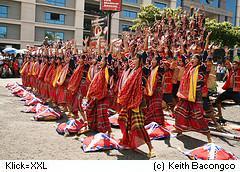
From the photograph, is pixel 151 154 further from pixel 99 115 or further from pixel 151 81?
pixel 151 81

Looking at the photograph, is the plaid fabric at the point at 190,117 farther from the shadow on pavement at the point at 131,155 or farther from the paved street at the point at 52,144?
the shadow on pavement at the point at 131,155

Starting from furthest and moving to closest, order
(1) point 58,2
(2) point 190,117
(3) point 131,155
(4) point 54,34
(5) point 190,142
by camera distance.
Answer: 1. (1) point 58,2
2. (4) point 54,34
3. (5) point 190,142
4. (2) point 190,117
5. (3) point 131,155

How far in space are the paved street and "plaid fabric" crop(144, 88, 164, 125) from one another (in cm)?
68

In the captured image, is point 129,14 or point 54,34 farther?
point 129,14

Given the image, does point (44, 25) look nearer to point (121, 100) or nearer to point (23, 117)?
point (23, 117)

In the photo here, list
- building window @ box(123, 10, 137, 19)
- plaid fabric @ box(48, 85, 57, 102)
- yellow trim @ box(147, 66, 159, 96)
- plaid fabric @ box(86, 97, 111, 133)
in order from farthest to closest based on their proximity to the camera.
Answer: building window @ box(123, 10, 137, 19) < plaid fabric @ box(48, 85, 57, 102) < yellow trim @ box(147, 66, 159, 96) < plaid fabric @ box(86, 97, 111, 133)

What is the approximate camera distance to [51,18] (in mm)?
37375

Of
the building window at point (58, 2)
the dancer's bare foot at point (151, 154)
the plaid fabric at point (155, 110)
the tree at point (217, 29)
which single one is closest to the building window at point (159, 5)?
the building window at point (58, 2)

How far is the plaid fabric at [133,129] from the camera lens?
5.37m

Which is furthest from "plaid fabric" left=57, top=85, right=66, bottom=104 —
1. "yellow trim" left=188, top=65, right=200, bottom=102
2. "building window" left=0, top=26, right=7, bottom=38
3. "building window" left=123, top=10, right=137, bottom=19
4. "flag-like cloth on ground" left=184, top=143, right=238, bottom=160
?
"building window" left=123, top=10, right=137, bottom=19

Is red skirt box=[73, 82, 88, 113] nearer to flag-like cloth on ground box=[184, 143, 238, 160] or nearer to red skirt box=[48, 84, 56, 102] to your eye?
red skirt box=[48, 84, 56, 102]

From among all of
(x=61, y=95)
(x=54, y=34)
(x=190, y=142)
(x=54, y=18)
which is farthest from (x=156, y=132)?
(x=54, y=18)

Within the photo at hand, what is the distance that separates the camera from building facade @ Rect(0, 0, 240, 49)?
1359 inches

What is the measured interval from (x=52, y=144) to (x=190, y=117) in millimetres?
2620
